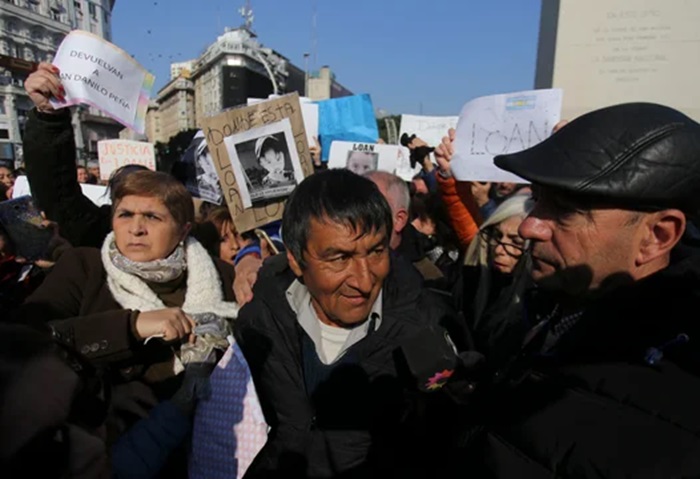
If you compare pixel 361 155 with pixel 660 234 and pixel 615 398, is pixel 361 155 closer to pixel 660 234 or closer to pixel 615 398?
pixel 660 234

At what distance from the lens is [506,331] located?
6.32 feet

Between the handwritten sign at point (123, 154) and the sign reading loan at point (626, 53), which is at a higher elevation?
the sign reading loan at point (626, 53)

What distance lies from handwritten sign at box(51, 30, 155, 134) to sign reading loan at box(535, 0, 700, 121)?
3.59 metres

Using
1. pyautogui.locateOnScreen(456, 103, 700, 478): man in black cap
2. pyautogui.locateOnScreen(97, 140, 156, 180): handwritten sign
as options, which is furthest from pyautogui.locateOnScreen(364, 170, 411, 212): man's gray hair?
pyautogui.locateOnScreen(97, 140, 156, 180): handwritten sign

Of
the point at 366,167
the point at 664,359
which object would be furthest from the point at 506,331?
the point at 366,167

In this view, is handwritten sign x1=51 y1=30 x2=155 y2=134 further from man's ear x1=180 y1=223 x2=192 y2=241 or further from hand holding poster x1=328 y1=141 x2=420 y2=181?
hand holding poster x1=328 y1=141 x2=420 y2=181

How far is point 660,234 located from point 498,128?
1.57 metres

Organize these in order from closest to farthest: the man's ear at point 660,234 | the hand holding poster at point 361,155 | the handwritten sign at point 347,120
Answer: the man's ear at point 660,234 < the hand holding poster at point 361,155 < the handwritten sign at point 347,120

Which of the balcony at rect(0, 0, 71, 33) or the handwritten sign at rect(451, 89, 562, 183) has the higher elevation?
the balcony at rect(0, 0, 71, 33)

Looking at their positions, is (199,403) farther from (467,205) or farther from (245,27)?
(245,27)

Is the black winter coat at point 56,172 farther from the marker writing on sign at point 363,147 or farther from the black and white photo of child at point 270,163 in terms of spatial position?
the marker writing on sign at point 363,147

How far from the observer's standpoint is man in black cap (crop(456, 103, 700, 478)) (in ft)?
2.93

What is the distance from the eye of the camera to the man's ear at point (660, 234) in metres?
1.05

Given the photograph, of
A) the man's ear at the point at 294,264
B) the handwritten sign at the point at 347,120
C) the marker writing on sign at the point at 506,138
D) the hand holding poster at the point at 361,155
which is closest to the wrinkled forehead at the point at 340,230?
the man's ear at the point at 294,264
